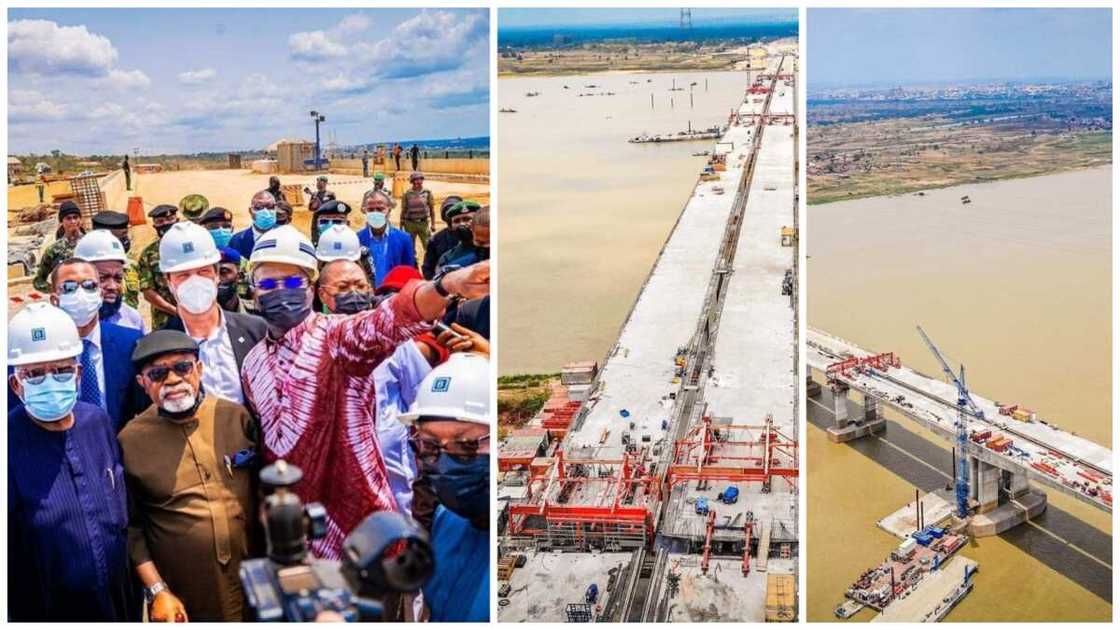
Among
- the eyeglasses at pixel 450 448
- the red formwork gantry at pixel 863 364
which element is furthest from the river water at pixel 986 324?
the eyeglasses at pixel 450 448

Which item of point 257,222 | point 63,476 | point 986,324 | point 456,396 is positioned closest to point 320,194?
point 257,222

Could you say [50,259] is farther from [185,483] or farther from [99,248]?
[185,483]

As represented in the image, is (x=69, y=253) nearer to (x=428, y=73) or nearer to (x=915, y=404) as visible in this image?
(x=428, y=73)

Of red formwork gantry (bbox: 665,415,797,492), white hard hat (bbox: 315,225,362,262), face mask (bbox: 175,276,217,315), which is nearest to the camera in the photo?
face mask (bbox: 175,276,217,315)

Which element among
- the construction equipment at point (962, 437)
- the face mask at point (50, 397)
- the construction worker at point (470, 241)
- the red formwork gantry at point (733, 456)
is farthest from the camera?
the construction equipment at point (962, 437)

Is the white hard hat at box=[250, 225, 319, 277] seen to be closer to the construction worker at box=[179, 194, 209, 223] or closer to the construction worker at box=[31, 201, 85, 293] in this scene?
the construction worker at box=[179, 194, 209, 223]

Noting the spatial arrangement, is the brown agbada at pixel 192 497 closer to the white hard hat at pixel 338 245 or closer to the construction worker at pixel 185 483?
the construction worker at pixel 185 483

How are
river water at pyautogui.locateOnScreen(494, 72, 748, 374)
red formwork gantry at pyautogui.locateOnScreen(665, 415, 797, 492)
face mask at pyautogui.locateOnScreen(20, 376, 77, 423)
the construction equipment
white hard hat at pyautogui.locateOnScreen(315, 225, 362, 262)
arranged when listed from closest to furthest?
face mask at pyautogui.locateOnScreen(20, 376, 77, 423) < white hard hat at pyautogui.locateOnScreen(315, 225, 362, 262) < red formwork gantry at pyautogui.locateOnScreen(665, 415, 797, 492) < the construction equipment < river water at pyautogui.locateOnScreen(494, 72, 748, 374)

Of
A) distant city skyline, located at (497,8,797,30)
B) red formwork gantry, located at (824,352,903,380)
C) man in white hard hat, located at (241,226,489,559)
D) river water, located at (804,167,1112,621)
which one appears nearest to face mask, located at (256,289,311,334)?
man in white hard hat, located at (241,226,489,559)
